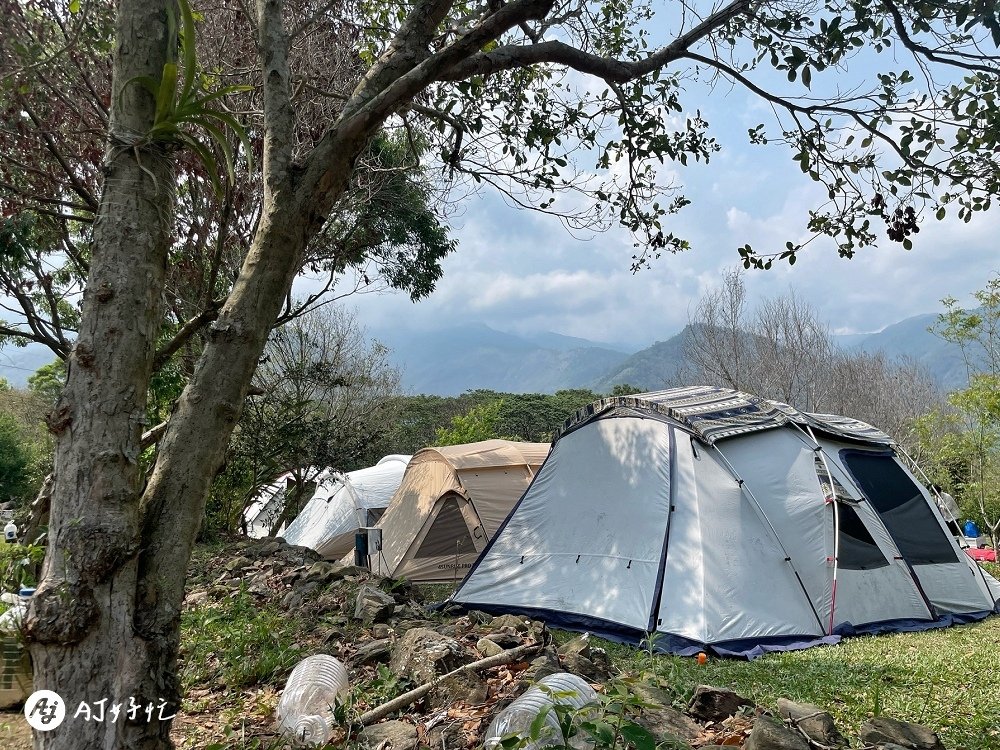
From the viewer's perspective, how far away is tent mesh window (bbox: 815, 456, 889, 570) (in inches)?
233

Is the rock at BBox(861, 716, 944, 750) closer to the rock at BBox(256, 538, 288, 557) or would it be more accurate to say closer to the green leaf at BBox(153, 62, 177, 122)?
the green leaf at BBox(153, 62, 177, 122)

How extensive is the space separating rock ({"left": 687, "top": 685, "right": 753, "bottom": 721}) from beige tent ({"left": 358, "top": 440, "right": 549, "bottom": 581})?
6.26 metres

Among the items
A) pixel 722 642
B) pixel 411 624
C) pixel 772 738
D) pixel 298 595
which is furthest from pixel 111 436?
pixel 722 642

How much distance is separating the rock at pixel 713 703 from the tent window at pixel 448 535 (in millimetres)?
6628

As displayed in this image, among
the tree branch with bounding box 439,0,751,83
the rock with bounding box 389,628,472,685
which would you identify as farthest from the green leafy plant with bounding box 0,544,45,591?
the tree branch with bounding box 439,0,751,83

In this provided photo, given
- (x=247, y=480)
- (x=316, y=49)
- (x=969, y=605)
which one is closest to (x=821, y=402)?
(x=969, y=605)

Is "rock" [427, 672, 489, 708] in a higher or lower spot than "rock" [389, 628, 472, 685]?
lower

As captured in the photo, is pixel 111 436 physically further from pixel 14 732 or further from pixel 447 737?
pixel 14 732

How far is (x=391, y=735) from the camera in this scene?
2537 millimetres

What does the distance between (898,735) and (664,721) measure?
95cm

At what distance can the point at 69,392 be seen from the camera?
209 centimetres

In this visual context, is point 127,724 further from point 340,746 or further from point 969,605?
point 969,605

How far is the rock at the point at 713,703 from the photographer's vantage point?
2748 millimetres

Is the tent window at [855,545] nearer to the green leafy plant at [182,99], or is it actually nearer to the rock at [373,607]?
the rock at [373,607]
